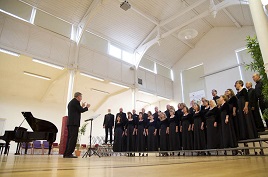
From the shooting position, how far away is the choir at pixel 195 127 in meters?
4.13

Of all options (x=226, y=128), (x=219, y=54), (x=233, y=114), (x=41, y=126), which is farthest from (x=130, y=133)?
(x=219, y=54)

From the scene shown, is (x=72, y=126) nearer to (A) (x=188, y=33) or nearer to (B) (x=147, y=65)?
(A) (x=188, y=33)

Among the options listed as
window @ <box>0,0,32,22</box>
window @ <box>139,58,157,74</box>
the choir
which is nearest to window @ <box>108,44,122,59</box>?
window @ <box>139,58,157,74</box>

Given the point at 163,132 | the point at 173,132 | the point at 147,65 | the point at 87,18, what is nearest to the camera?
the point at 173,132

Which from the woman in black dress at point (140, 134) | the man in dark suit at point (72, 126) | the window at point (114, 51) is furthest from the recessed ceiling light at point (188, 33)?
the man in dark suit at point (72, 126)

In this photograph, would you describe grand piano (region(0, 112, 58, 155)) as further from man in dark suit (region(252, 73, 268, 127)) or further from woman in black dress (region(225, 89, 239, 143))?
man in dark suit (region(252, 73, 268, 127))

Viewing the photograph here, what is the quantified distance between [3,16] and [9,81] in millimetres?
3868

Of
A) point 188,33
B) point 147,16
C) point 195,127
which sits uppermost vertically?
point 147,16

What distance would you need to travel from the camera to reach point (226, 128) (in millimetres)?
4121

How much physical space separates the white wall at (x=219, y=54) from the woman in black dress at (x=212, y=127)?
19.4 feet

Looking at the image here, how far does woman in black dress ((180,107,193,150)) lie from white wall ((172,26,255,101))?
5.59m

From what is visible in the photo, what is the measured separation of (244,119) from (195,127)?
113 cm

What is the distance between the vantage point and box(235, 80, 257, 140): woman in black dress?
12.9 feet

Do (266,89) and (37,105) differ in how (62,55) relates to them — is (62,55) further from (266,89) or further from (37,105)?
(266,89)
